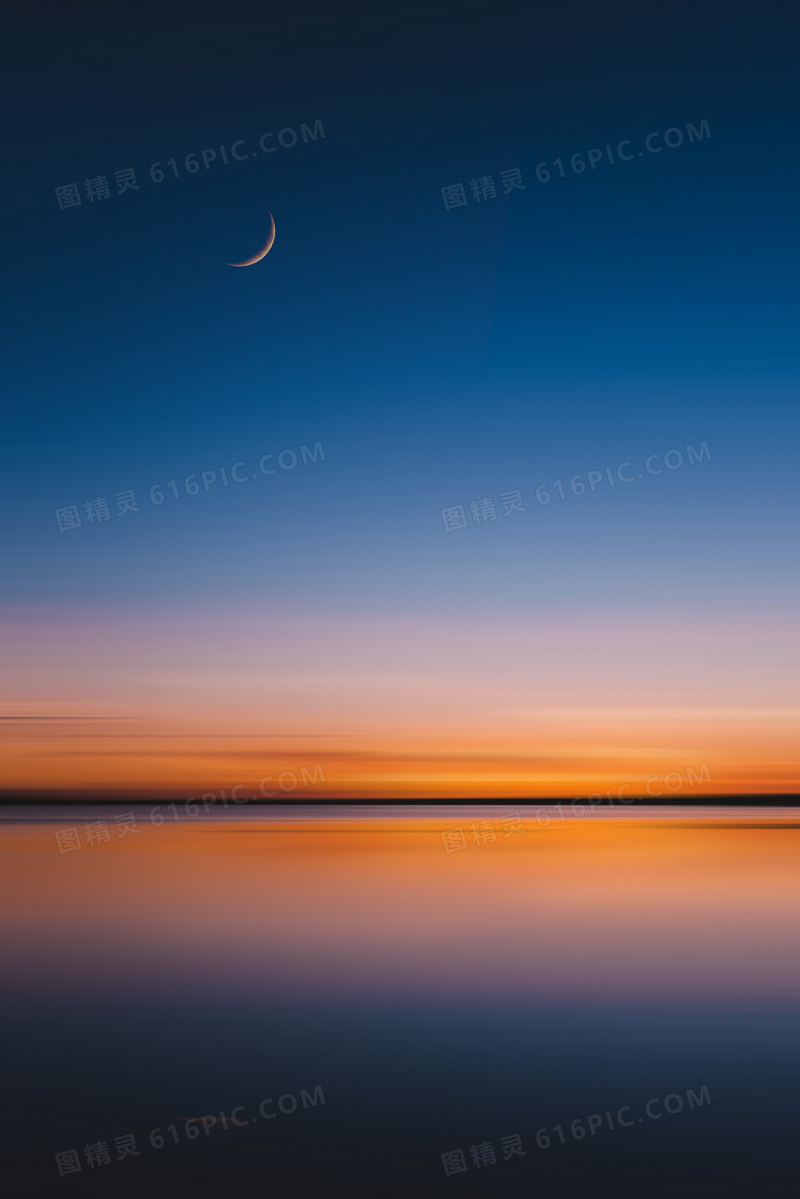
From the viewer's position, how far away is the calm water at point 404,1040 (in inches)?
165

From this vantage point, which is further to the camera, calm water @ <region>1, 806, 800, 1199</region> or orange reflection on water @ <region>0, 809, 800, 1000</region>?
orange reflection on water @ <region>0, 809, 800, 1000</region>

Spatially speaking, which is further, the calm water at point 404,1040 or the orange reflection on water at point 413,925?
the orange reflection on water at point 413,925

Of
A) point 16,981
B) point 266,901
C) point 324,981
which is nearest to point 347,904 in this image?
point 266,901

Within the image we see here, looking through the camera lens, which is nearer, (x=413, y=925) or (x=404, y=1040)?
(x=404, y=1040)

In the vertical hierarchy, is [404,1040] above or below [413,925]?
above

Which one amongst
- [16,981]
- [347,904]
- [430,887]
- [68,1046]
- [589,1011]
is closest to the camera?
[68,1046]

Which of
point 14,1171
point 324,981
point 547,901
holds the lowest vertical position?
point 547,901

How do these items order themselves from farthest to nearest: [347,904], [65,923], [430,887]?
1. [430,887]
2. [347,904]
3. [65,923]

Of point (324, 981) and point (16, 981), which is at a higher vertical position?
point (16, 981)

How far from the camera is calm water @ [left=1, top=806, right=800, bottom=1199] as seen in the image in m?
4.18

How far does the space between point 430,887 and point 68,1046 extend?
822cm

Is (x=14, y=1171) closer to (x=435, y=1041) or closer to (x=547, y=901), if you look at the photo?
(x=435, y=1041)

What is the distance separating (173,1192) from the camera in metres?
3.84

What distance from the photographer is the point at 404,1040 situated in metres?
6.01
